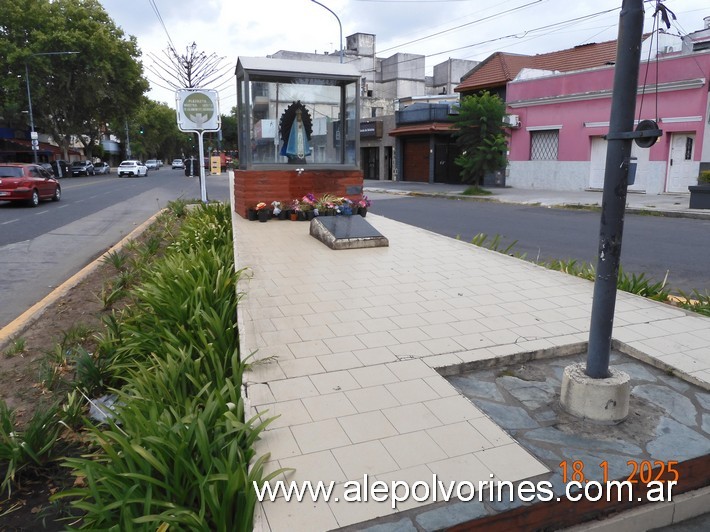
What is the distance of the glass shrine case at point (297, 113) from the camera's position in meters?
11.3

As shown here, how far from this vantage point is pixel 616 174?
10.7 ft

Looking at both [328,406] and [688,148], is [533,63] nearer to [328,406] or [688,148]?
[688,148]

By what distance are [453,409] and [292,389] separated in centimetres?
104

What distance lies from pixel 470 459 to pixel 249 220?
848 centimetres

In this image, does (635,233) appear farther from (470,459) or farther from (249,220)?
(470,459)

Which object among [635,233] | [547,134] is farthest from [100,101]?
[635,233]

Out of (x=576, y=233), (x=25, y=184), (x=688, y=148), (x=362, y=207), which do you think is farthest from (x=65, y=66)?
(x=576, y=233)

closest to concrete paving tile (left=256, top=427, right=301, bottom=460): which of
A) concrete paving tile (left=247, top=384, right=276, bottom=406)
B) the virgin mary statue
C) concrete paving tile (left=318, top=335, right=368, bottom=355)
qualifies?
concrete paving tile (left=247, top=384, right=276, bottom=406)

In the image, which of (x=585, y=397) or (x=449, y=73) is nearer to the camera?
(x=585, y=397)

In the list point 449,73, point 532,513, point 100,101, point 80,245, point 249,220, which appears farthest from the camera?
point 449,73

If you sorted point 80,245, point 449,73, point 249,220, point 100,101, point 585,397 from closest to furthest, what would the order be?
point 585,397 → point 249,220 → point 80,245 → point 100,101 → point 449,73

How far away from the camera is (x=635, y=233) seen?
12.5 m

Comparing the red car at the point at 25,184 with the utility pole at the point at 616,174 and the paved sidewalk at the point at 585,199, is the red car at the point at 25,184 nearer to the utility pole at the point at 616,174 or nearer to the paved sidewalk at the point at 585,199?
the paved sidewalk at the point at 585,199

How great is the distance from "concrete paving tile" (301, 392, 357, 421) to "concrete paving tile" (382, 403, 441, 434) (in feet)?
0.78
